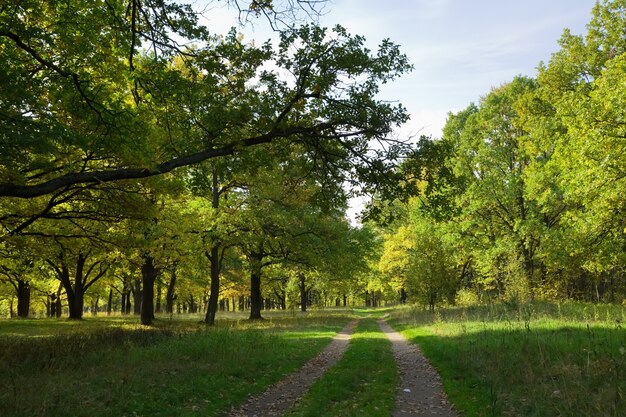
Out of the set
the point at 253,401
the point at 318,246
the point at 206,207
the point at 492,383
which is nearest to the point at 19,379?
the point at 253,401

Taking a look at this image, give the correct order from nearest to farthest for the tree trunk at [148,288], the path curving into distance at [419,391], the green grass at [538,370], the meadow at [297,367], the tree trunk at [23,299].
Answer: the green grass at [538,370], the meadow at [297,367], the path curving into distance at [419,391], the tree trunk at [148,288], the tree trunk at [23,299]

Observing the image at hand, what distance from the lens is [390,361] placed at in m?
Result: 13.6

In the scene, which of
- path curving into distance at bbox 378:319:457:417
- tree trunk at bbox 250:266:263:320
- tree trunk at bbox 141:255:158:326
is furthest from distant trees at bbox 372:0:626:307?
tree trunk at bbox 141:255:158:326

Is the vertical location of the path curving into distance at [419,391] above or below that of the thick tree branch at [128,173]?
below

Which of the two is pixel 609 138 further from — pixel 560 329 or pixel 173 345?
pixel 173 345

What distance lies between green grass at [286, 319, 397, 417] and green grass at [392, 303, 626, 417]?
4.66 ft

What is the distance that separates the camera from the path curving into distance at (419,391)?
8094 mm

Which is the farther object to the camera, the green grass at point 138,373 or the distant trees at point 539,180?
the distant trees at point 539,180

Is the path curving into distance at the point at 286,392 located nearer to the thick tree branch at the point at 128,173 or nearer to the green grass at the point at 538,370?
the green grass at the point at 538,370

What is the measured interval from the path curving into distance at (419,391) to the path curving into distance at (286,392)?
87.9 inches

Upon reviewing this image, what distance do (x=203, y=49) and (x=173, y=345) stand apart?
905 cm

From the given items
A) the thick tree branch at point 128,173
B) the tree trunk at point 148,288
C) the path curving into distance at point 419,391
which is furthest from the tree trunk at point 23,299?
the path curving into distance at point 419,391

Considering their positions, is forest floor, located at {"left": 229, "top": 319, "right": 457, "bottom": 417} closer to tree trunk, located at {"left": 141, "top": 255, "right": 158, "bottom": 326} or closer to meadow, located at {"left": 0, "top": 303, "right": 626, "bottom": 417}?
meadow, located at {"left": 0, "top": 303, "right": 626, "bottom": 417}

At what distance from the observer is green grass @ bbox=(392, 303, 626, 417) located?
704 cm
